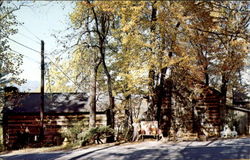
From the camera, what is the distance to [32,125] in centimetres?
2081

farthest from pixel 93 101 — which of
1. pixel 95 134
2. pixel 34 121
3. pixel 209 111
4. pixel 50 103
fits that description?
pixel 209 111

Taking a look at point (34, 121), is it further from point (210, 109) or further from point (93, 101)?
point (210, 109)

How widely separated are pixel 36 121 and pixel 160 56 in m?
11.8

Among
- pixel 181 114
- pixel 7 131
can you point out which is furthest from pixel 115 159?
pixel 7 131

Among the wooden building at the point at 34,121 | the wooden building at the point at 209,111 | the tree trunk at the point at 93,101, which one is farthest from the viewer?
the wooden building at the point at 34,121

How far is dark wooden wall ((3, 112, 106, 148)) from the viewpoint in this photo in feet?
67.5

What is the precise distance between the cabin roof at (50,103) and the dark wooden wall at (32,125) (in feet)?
1.34

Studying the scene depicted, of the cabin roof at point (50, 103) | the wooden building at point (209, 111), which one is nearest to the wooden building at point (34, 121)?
the cabin roof at point (50, 103)

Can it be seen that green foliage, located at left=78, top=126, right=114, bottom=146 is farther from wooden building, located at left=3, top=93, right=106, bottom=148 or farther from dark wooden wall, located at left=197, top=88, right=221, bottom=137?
dark wooden wall, located at left=197, top=88, right=221, bottom=137

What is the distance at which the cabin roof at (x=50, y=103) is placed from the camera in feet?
68.1

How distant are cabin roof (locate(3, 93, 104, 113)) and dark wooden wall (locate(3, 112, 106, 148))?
0.41 metres

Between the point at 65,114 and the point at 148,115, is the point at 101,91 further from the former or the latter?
the point at 148,115

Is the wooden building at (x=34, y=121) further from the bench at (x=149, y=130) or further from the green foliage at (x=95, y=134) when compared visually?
the bench at (x=149, y=130)

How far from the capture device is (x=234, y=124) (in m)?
19.8
